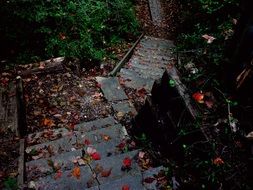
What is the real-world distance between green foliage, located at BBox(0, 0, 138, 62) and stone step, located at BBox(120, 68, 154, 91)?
0.89 metres

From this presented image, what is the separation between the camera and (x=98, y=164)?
4668mm

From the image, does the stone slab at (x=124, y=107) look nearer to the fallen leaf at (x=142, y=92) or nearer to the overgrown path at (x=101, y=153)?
the overgrown path at (x=101, y=153)

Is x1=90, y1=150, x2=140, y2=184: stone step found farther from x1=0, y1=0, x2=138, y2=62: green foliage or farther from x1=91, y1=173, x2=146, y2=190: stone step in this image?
x1=0, y1=0, x2=138, y2=62: green foliage

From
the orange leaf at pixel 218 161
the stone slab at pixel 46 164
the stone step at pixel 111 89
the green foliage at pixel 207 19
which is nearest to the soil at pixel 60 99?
the stone step at pixel 111 89

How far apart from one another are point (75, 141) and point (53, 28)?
415cm

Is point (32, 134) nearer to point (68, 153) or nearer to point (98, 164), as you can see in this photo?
point (68, 153)

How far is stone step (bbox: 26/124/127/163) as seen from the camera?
534 cm

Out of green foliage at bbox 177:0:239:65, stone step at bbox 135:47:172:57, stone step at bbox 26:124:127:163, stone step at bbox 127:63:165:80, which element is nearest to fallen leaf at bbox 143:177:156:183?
stone step at bbox 26:124:127:163

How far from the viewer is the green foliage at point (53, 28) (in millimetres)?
8086

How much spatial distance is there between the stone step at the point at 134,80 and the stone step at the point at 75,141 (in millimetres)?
2196

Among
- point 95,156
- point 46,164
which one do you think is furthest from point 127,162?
point 46,164

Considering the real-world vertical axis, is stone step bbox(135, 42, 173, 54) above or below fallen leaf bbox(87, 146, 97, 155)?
below

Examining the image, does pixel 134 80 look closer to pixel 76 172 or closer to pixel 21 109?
pixel 21 109

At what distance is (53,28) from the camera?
28.5ft
